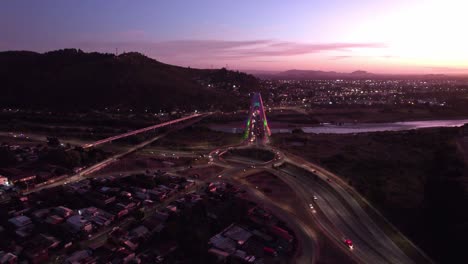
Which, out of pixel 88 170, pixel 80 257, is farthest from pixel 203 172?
pixel 80 257

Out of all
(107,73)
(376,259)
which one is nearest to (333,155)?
(376,259)

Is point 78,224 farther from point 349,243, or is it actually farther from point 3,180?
point 349,243

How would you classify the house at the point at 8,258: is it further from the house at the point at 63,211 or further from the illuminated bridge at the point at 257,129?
the illuminated bridge at the point at 257,129

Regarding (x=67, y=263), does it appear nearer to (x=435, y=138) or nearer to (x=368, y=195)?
(x=368, y=195)

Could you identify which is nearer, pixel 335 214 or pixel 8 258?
pixel 8 258

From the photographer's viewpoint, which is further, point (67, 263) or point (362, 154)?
point (362, 154)
